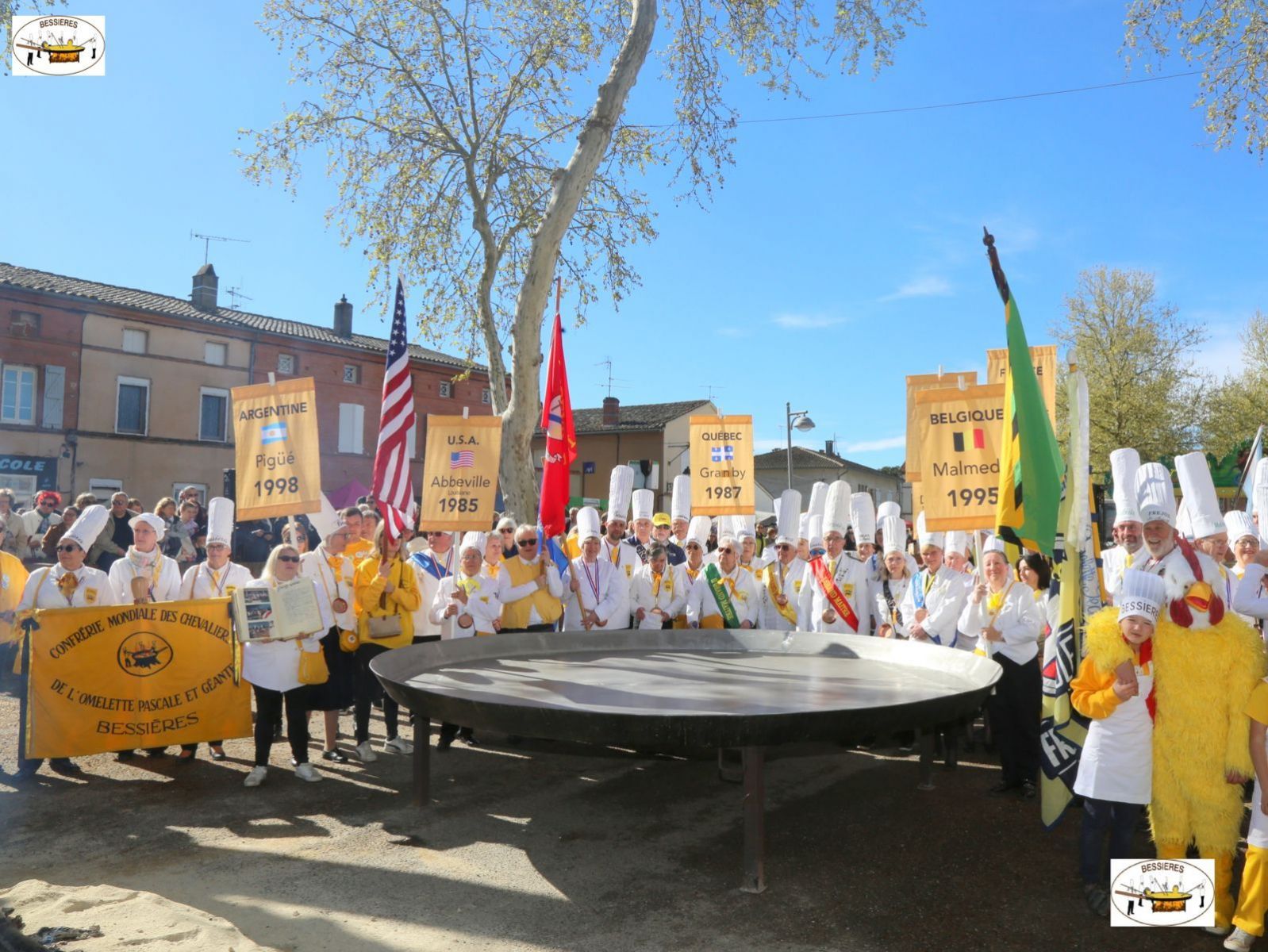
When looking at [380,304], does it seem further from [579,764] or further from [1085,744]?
[1085,744]

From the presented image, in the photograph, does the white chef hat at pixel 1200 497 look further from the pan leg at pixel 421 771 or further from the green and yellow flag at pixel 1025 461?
the pan leg at pixel 421 771

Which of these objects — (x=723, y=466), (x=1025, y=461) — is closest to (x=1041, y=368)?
(x=1025, y=461)

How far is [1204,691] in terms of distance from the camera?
4016mm

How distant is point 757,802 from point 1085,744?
154cm

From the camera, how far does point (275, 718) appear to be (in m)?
6.38

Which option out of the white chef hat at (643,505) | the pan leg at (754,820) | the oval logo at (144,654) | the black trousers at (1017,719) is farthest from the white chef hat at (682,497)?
the pan leg at (754,820)

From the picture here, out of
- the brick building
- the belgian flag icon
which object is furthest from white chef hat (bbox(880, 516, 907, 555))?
the brick building

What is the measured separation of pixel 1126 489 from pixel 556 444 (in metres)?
6.12

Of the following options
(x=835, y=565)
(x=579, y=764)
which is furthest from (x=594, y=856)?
(x=835, y=565)

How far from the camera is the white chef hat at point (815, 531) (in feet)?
32.8

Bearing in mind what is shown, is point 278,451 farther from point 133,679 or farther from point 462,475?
point 133,679

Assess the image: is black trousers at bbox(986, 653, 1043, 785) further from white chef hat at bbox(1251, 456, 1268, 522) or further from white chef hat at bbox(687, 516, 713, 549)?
white chef hat at bbox(687, 516, 713, 549)

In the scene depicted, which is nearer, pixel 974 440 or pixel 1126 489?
pixel 1126 489

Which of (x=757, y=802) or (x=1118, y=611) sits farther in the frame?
(x=757, y=802)
